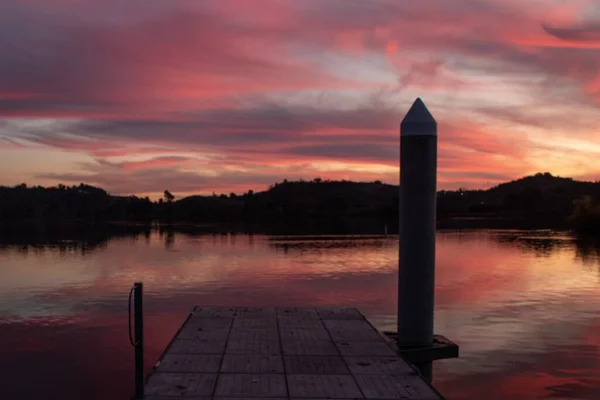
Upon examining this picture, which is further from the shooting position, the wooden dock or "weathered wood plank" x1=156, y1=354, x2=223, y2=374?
"weathered wood plank" x1=156, y1=354, x2=223, y2=374

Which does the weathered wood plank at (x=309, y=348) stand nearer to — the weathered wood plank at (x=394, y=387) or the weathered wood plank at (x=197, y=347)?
the weathered wood plank at (x=197, y=347)

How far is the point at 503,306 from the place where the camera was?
1009 inches

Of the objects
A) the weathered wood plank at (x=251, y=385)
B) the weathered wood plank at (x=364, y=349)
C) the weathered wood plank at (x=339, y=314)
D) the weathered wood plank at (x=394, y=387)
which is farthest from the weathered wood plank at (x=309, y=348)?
the weathered wood plank at (x=339, y=314)

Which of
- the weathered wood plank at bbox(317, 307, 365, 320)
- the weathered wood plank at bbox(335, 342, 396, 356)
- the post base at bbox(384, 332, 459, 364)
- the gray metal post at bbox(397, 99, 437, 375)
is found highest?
the gray metal post at bbox(397, 99, 437, 375)

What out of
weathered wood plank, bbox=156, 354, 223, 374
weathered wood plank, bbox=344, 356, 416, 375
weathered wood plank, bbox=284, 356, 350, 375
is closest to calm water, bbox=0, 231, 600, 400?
weathered wood plank, bbox=344, 356, 416, 375


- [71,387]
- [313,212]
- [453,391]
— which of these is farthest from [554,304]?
[313,212]

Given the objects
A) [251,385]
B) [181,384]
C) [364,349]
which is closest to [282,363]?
[251,385]

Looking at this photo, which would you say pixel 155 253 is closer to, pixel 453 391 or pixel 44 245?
pixel 44 245

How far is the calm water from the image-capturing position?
1595 cm

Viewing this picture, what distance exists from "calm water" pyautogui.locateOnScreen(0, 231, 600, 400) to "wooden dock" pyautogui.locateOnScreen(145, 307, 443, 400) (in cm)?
304

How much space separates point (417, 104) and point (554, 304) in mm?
16400

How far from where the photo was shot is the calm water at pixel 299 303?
15945 millimetres

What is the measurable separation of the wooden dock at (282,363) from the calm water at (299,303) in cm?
304

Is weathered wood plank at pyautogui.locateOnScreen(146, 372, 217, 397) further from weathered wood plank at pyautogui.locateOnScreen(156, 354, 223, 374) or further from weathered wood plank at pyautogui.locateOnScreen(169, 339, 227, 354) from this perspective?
weathered wood plank at pyautogui.locateOnScreen(169, 339, 227, 354)
